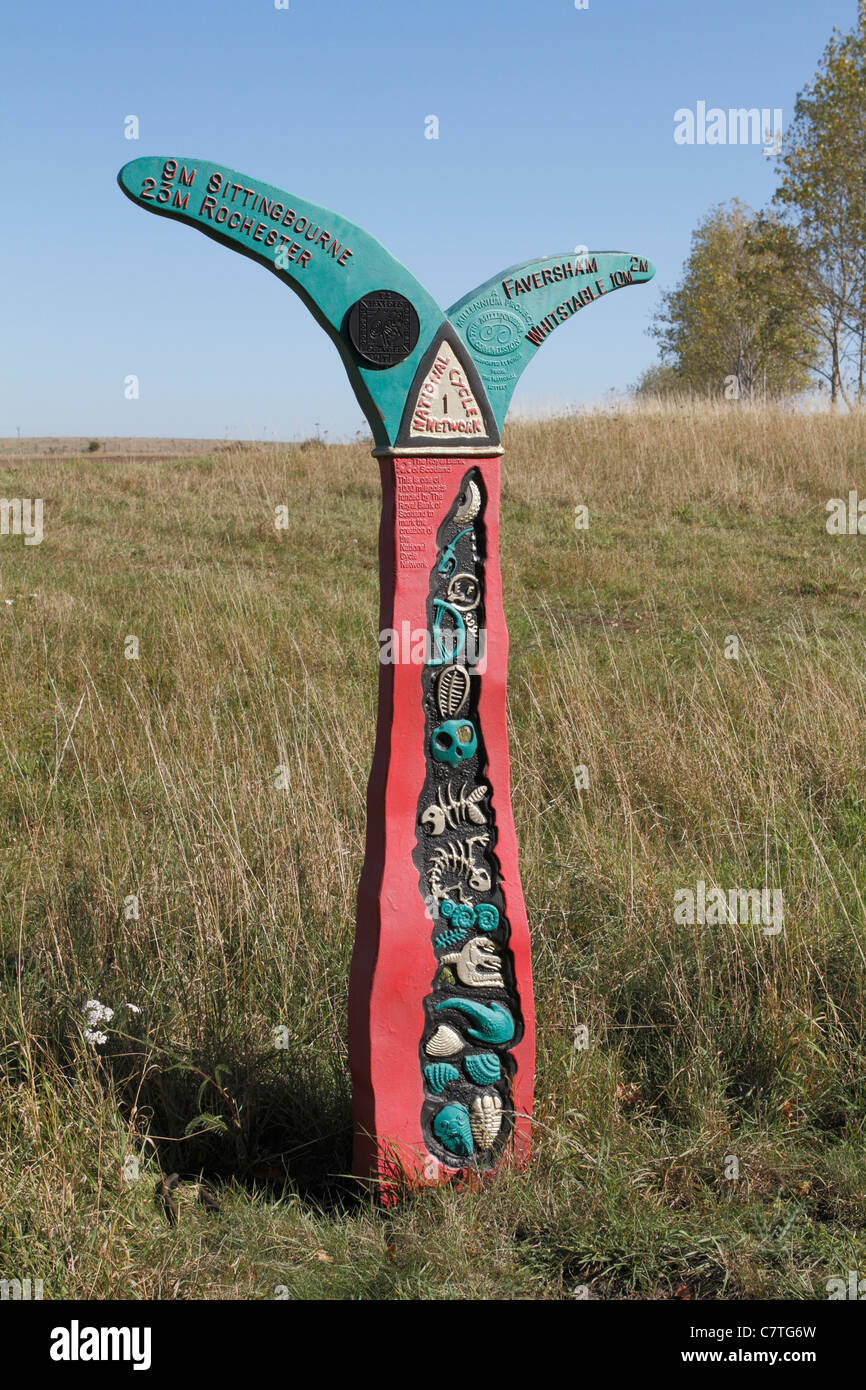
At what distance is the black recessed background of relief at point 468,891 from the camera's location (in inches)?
100

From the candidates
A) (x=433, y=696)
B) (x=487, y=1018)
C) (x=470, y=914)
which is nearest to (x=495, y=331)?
(x=433, y=696)

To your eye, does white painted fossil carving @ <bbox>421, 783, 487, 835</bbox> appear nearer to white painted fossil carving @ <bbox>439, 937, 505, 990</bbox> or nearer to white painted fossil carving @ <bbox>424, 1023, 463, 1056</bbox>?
white painted fossil carving @ <bbox>439, 937, 505, 990</bbox>

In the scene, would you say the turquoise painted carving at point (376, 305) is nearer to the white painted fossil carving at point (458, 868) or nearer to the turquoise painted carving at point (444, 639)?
the turquoise painted carving at point (444, 639)

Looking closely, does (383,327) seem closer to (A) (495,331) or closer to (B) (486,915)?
(A) (495,331)

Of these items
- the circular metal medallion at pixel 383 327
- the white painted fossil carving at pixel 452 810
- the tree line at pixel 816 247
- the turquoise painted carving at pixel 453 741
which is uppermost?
the tree line at pixel 816 247

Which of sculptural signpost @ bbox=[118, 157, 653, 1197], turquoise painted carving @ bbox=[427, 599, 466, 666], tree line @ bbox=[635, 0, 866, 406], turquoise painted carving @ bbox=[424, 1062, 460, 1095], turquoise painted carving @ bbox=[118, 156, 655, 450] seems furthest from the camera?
tree line @ bbox=[635, 0, 866, 406]

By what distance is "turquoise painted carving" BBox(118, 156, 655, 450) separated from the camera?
7.49 ft

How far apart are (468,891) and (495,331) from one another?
53.3 inches

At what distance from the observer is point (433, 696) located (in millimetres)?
2551

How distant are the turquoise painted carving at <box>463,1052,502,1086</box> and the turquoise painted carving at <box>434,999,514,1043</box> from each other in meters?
0.04

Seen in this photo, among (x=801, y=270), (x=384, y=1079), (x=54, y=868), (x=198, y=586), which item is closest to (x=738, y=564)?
(x=198, y=586)

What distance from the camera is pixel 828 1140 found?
2.86m

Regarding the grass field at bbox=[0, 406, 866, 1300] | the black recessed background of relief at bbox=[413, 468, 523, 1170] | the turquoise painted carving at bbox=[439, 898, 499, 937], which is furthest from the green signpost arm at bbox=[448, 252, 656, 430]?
the grass field at bbox=[0, 406, 866, 1300]

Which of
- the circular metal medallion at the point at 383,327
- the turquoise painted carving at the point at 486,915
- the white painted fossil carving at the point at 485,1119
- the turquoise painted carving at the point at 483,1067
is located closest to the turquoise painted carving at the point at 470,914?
the turquoise painted carving at the point at 486,915
